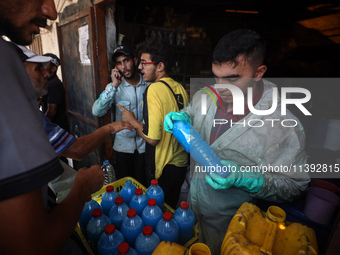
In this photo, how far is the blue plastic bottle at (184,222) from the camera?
4.29 feet

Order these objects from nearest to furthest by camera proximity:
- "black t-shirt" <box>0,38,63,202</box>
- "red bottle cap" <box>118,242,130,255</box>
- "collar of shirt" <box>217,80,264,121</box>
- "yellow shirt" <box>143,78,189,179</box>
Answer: "black t-shirt" <box>0,38,63,202</box>
"red bottle cap" <box>118,242,130,255</box>
"collar of shirt" <box>217,80,264,121</box>
"yellow shirt" <box>143,78,189,179</box>

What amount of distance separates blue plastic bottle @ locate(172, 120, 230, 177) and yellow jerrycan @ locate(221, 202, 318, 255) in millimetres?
345

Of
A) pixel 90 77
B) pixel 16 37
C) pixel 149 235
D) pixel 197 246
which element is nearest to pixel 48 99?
pixel 90 77

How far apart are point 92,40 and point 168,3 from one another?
2.40m

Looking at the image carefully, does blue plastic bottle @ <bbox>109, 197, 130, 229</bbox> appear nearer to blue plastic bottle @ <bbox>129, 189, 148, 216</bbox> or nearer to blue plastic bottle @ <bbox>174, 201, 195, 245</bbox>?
blue plastic bottle @ <bbox>129, 189, 148, 216</bbox>

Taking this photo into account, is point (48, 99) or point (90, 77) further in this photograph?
point (48, 99)

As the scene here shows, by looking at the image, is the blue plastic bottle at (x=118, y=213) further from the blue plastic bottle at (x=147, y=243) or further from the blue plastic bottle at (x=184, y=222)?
the blue plastic bottle at (x=184, y=222)

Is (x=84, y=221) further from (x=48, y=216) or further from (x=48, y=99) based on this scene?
(x=48, y=99)

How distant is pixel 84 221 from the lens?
54.5 inches

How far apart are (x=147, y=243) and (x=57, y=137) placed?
104 cm

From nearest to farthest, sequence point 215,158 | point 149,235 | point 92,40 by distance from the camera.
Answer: point 149,235, point 215,158, point 92,40

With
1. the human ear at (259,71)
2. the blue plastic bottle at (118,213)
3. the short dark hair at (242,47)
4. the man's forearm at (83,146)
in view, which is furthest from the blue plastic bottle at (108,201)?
the human ear at (259,71)

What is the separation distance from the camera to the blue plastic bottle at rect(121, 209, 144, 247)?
4.01 ft

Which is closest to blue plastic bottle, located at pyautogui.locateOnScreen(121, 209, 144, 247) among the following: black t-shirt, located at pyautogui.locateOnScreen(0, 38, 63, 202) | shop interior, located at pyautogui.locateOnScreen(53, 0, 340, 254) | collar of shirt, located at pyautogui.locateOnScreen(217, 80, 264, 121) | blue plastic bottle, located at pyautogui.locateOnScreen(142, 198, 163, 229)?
blue plastic bottle, located at pyautogui.locateOnScreen(142, 198, 163, 229)
